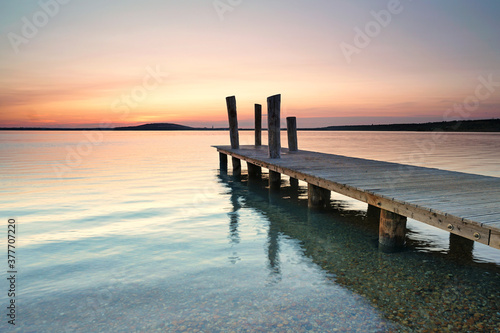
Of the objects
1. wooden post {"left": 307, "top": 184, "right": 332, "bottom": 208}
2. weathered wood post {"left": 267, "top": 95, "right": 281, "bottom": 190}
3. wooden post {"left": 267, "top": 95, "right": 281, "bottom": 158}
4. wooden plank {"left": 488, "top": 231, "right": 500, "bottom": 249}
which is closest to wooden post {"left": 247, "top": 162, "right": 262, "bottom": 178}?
weathered wood post {"left": 267, "top": 95, "right": 281, "bottom": 190}

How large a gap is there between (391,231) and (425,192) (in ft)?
2.78

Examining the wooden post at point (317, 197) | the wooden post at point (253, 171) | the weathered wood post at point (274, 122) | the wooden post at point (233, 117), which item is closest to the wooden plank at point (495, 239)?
the wooden post at point (317, 197)

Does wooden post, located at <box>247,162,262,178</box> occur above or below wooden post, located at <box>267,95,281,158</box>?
below

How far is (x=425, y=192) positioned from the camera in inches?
215

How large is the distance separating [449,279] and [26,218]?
9.48 m

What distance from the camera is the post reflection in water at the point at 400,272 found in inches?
146

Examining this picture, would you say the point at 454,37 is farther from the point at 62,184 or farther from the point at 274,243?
the point at 62,184

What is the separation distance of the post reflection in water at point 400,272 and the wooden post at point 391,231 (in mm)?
179

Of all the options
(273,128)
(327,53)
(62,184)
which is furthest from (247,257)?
(327,53)

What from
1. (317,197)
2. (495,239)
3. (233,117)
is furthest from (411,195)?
(233,117)

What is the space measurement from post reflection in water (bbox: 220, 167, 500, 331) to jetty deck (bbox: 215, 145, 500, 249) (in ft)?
2.78

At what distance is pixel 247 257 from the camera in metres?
5.72

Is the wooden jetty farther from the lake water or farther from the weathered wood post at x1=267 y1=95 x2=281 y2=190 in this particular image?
the weathered wood post at x1=267 y1=95 x2=281 y2=190

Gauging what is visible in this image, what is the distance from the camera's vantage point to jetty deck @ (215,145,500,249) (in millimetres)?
3852
